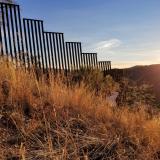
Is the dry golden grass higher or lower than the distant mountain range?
higher

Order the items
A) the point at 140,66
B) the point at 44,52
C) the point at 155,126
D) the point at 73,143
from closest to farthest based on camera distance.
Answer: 1. the point at 73,143
2. the point at 155,126
3. the point at 44,52
4. the point at 140,66

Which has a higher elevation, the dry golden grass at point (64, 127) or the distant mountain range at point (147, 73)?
the dry golden grass at point (64, 127)

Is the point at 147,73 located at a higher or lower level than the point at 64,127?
lower

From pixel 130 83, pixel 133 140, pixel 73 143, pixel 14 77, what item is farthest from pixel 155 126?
pixel 130 83

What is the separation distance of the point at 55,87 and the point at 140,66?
3608cm

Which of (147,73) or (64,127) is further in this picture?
(147,73)

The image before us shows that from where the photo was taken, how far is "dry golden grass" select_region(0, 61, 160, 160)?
6.09 m

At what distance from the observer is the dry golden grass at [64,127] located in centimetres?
609

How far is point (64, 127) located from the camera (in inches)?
272

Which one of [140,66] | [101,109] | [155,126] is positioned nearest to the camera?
[155,126]

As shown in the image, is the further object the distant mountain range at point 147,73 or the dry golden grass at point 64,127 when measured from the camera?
the distant mountain range at point 147,73

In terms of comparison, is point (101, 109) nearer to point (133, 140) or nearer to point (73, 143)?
point (133, 140)

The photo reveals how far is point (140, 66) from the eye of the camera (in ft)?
145

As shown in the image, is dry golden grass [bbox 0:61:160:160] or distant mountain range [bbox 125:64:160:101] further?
distant mountain range [bbox 125:64:160:101]
